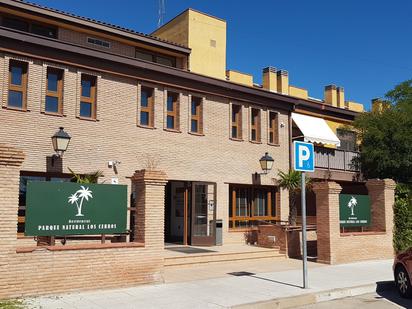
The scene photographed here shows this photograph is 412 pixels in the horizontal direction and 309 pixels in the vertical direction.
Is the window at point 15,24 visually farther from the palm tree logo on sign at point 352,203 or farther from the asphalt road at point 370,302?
the asphalt road at point 370,302

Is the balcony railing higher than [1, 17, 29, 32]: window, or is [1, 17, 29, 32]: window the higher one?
A: [1, 17, 29, 32]: window

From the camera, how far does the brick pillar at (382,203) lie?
1817 centimetres

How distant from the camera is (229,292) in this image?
10766 millimetres

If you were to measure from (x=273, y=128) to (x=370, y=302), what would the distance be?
12.7 meters

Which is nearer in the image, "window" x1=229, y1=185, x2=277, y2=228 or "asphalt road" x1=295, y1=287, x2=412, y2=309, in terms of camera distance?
"asphalt road" x1=295, y1=287, x2=412, y2=309

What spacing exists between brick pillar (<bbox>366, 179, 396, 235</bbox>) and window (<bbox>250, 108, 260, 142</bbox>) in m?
5.42

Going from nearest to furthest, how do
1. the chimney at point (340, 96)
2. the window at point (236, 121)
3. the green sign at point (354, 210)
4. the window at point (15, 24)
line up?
the green sign at point (354, 210) → the window at point (15, 24) → the window at point (236, 121) → the chimney at point (340, 96)

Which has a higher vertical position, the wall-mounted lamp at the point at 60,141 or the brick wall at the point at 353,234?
the wall-mounted lamp at the point at 60,141

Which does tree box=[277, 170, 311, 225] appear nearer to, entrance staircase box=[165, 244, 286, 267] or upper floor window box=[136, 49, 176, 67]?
entrance staircase box=[165, 244, 286, 267]

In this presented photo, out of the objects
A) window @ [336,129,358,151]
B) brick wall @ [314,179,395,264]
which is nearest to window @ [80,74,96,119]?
brick wall @ [314,179,395,264]

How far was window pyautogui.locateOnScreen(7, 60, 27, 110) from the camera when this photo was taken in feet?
49.7

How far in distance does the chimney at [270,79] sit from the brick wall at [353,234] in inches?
556

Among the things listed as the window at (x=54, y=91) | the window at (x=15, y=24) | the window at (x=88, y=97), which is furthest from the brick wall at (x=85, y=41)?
the window at (x=54, y=91)

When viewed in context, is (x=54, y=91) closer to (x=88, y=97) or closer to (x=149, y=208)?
(x=88, y=97)
